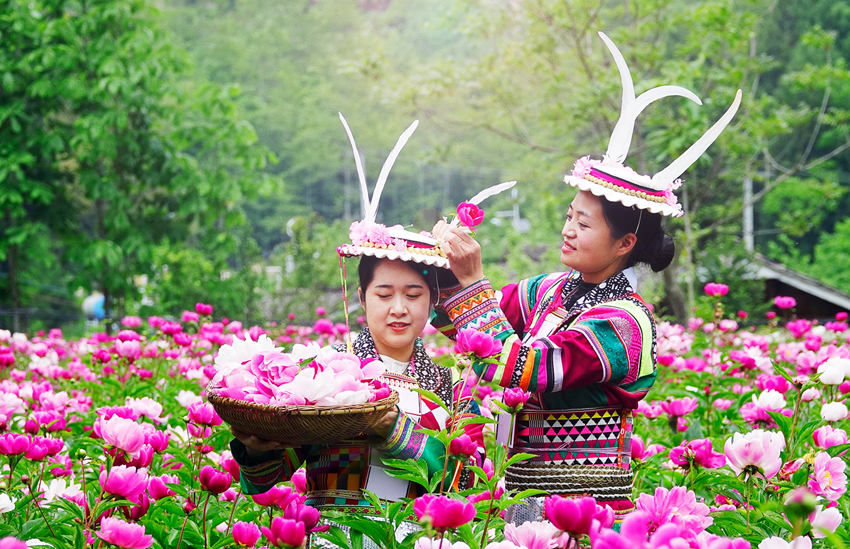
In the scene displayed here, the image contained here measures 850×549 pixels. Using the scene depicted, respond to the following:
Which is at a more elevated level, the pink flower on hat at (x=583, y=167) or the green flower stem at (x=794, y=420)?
the pink flower on hat at (x=583, y=167)

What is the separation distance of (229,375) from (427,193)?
44580 mm

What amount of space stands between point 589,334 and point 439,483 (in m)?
0.53

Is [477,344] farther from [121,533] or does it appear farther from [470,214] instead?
[121,533]

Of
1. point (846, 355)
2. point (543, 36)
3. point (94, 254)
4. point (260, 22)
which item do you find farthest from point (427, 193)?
point (846, 355)

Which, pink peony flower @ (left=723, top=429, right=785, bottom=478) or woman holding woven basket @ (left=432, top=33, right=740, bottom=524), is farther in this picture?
woman holding woven basket @ (left=432, top=33, right=740, bottom=524)

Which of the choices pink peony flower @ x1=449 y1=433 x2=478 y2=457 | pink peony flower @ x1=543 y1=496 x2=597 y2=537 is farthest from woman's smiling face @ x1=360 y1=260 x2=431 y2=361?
pink peony flower @ x1=543 y1=496 x2=597 y2=537

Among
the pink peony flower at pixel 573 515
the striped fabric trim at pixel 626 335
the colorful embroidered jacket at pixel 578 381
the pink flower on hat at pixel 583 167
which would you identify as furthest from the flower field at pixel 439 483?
the pink flower on hat at pixel 583 167

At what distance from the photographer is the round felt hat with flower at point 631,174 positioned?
237 cm

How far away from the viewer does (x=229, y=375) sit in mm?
1763

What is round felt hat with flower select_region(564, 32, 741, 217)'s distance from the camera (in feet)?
7.76

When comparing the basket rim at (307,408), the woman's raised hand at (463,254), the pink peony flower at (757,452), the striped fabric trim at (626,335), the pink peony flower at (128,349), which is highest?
the woman's raised hand at (463,254)

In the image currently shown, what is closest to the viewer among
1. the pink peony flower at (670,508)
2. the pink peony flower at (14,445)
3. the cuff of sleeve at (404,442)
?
the pink peony flower at (670,508)

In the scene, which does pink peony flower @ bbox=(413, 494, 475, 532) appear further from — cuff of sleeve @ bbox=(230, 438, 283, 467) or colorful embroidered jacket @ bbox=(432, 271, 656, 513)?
colorful embroidered jacket @ bbox=(432, 271, 656, 513)

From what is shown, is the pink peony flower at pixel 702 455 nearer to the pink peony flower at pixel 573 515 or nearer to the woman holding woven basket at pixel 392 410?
the woman holding woven basket at pixel 392 410
